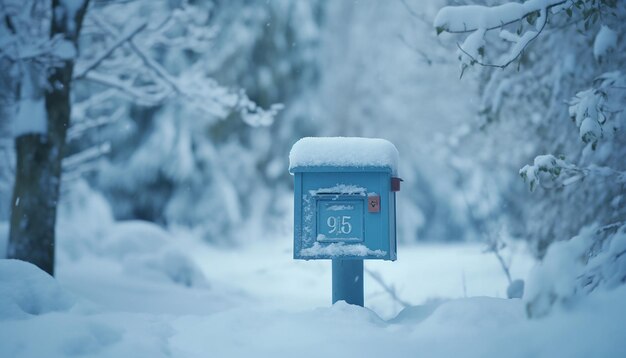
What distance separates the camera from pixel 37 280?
327 cm

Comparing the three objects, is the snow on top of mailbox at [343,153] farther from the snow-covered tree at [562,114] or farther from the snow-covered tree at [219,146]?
the snow-covered tree at [219,146]

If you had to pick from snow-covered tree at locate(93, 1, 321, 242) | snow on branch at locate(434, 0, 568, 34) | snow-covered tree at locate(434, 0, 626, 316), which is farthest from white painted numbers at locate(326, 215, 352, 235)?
snow-covered tree at locate(93, 1, 321, 242)

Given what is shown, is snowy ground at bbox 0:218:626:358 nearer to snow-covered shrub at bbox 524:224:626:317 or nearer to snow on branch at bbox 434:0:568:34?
snow-covered shrub at bbox 524:224:626:317

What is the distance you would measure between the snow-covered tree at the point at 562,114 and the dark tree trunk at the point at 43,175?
3549mm

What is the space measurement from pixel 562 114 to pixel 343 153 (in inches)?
107

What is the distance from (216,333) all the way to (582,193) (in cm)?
350

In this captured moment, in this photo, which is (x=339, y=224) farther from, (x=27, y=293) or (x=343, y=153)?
(x=27, y=293)

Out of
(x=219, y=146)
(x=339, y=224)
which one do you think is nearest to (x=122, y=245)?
(x=219, y=146)

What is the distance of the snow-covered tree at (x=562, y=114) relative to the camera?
8.56 ft

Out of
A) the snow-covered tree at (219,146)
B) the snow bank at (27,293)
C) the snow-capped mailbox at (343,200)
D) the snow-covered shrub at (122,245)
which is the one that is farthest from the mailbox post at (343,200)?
the snow-covered tree at (219,146)

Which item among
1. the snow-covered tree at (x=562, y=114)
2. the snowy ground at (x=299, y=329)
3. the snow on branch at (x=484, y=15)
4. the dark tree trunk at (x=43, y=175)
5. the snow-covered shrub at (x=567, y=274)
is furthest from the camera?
Result: the dark tree trunk at (x=43, y=175)

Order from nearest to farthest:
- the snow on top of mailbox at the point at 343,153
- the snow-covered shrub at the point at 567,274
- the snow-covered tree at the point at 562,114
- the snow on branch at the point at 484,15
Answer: the snow-covered shrub at the point at 567,274 < the snow-covered tree at the point at 562,114 < the snow on branch at the point at 484,15 < the snow on top of mailbox at the point at 343,153

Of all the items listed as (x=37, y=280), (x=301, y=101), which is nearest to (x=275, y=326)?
(x=37, y=280)

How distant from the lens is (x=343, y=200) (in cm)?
330
